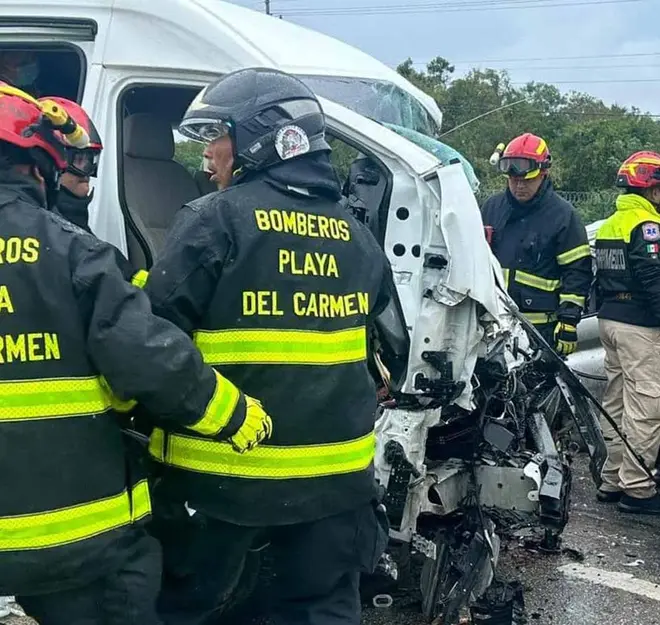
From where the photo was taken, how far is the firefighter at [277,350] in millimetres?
2598

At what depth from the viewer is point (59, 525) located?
7.41ft

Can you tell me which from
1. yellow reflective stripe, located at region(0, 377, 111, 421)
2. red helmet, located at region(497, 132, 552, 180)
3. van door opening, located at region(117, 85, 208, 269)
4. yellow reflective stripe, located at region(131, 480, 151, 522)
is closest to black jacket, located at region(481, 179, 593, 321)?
red helmet, located at region(497, 132, 552, 180)

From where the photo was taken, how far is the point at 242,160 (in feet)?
8.93

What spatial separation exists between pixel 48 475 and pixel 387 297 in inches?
49.1

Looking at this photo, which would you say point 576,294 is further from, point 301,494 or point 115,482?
point 115,482

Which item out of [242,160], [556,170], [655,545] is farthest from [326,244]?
[556,170]

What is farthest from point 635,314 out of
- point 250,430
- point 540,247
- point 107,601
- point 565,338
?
point 107,601

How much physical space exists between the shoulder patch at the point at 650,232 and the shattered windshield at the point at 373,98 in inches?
66.8

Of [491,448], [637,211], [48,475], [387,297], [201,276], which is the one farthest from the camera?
[637,211]

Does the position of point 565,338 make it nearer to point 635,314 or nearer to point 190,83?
point 635,314

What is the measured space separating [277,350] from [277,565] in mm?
654

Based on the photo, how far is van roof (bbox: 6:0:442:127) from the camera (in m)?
3.65

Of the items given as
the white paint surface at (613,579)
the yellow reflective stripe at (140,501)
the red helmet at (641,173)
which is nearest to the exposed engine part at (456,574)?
the white paint surface at (613,579)

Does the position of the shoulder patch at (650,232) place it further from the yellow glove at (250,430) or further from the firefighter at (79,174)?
the yellow glove at (250,430)
